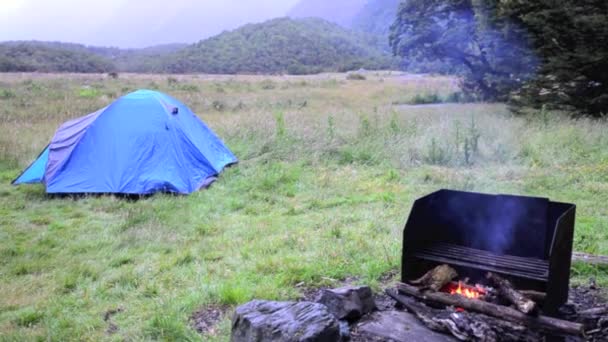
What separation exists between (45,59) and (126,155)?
29.4 meters

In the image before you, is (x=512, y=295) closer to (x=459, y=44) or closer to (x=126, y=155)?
(x=126, y=155)

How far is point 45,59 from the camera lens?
30859 millimetres

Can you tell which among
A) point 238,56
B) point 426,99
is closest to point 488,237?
point 426,99

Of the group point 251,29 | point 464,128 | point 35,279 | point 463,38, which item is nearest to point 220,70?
point 251,29

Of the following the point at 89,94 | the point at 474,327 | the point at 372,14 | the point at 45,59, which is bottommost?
the point at 474,327

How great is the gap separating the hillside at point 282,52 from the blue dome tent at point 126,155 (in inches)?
462

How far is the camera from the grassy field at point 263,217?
2.96 metres

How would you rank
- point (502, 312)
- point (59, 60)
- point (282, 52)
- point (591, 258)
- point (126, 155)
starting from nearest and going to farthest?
point (502, 312), point (591, 258), point (126, 155), point (282, 52), point (59, 60)

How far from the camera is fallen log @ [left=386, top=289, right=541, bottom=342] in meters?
2.05

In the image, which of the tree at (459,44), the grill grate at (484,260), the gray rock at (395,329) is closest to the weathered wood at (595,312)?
the grill grate at (484,260)

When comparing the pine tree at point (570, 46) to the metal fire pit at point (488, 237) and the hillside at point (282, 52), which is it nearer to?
the metal fire pit at point (488, 237)

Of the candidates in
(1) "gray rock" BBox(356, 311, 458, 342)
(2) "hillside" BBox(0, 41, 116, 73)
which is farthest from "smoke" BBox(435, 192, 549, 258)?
(2) "hillside" BBox(0, 41, 116, 73)

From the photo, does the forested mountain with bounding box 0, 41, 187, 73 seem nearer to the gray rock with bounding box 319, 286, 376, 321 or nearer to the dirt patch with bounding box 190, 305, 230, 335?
the dirt patch with bounding box 190, 305, 230, 335

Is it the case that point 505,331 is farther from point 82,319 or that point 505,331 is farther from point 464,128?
point 464,128
